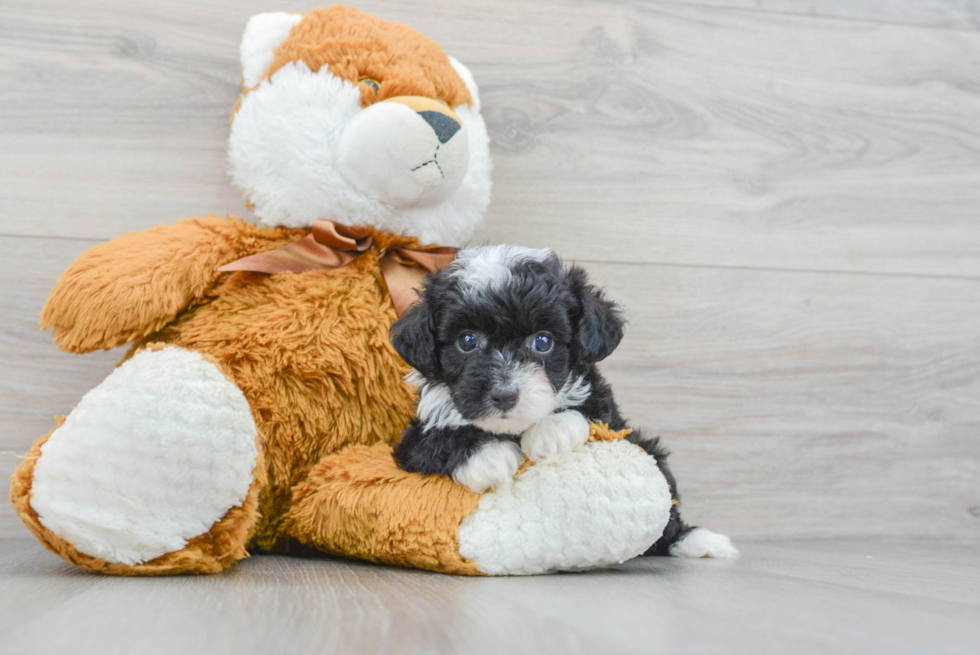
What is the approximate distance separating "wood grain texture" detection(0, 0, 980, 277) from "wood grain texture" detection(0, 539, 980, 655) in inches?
30.2

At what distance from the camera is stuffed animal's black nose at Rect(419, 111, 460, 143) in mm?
1202

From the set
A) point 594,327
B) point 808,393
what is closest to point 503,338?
point 594,327

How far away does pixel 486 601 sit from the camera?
0.87 meters

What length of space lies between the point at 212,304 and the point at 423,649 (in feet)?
2.37

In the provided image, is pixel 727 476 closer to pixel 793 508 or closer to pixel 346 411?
pixel 793 508

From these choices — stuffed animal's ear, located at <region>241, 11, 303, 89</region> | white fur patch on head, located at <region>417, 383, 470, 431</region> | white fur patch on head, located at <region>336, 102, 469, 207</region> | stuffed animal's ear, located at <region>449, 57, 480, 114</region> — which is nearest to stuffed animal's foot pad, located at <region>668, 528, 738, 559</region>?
white fur patch on head, located at <region>417, 383, 470, 431</region>

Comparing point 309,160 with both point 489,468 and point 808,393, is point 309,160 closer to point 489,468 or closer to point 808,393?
point 489,468

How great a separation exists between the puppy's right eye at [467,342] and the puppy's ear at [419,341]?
0.13ft

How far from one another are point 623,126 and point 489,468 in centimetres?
97

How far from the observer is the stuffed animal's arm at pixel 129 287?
3.66 feet

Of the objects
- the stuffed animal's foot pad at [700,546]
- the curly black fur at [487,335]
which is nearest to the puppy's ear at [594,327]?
the curly black fur at [487,335]

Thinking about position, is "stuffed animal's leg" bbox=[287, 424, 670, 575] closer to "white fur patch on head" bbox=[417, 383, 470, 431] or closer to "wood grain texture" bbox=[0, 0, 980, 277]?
"white fur patch on head" bbox=[417, 383, 470, 431]

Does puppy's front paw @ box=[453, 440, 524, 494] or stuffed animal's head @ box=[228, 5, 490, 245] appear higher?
stuffed animal's head @ box=[228, 5, 490, 245]

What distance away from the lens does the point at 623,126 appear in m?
1.70
